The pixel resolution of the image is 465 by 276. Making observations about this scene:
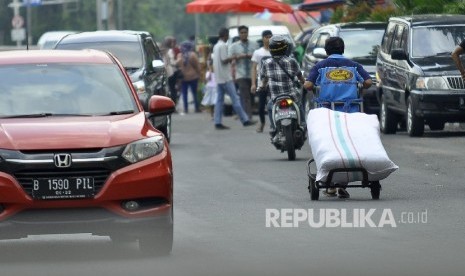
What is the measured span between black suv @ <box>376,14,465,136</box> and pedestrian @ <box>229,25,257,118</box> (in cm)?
500

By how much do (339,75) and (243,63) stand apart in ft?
50.6

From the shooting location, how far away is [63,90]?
12820mm

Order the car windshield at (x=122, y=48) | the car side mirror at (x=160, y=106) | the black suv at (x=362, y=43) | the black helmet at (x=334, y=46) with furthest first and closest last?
the black suv at (x=362, y=43) → the car windshield at (x=122, y=48) → the black helmet at (x=334, y=46) → the car side mirror at (x=160, y=106)

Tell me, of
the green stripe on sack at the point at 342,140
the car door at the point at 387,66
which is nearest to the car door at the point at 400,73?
the car door at the point at 387,66

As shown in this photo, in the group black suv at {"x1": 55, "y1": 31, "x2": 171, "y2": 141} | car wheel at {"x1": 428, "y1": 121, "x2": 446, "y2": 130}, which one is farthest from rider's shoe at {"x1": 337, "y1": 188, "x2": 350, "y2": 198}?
car wheel at {"x1": 428, "y1": 121, "x2": 446, "y2": 130}

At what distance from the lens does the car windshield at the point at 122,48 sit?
2572cm

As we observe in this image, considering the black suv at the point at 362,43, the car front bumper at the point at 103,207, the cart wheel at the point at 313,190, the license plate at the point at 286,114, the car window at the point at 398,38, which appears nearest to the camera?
the car front bumper at the point at 103,207

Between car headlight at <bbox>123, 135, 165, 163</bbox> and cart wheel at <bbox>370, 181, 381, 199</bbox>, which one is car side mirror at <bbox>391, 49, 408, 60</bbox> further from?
car headlight at <bbox>123, 135, 165, 163</bbox>

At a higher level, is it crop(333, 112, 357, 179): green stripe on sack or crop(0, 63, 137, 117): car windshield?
crop(0, 63, 137, 117): car windshield

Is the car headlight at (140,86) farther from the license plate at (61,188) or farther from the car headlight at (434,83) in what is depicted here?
the license plate at (61,188)

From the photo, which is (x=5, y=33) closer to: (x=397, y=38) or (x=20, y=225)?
(x=397, y=38)

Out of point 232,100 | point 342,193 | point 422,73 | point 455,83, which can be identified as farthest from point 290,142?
point 232,100

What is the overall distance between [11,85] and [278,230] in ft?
7.90

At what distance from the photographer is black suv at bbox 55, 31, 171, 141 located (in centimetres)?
2534
